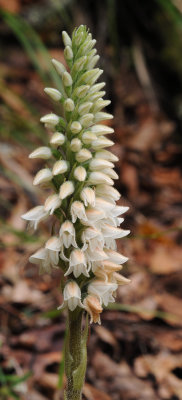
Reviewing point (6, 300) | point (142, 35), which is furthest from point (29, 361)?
point (142, 35)

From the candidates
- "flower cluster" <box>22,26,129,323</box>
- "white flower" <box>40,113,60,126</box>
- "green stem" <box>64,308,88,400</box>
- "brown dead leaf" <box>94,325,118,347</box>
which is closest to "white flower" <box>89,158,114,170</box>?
"flower cluster" <box>22,26,129,323</box>

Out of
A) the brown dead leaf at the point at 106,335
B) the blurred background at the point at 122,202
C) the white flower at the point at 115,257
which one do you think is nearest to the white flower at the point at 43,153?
the white flower at the point at 115,257

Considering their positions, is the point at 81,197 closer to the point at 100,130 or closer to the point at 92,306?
the point at 100,130

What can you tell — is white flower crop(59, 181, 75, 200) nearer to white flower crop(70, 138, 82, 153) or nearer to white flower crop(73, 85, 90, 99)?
white flower crop(70, 138, 82, 153)

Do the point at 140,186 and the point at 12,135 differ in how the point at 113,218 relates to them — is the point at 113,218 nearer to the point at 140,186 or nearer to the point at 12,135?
the point at 12,135

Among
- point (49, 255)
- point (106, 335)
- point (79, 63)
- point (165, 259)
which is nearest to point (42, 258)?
point (49, 255)
